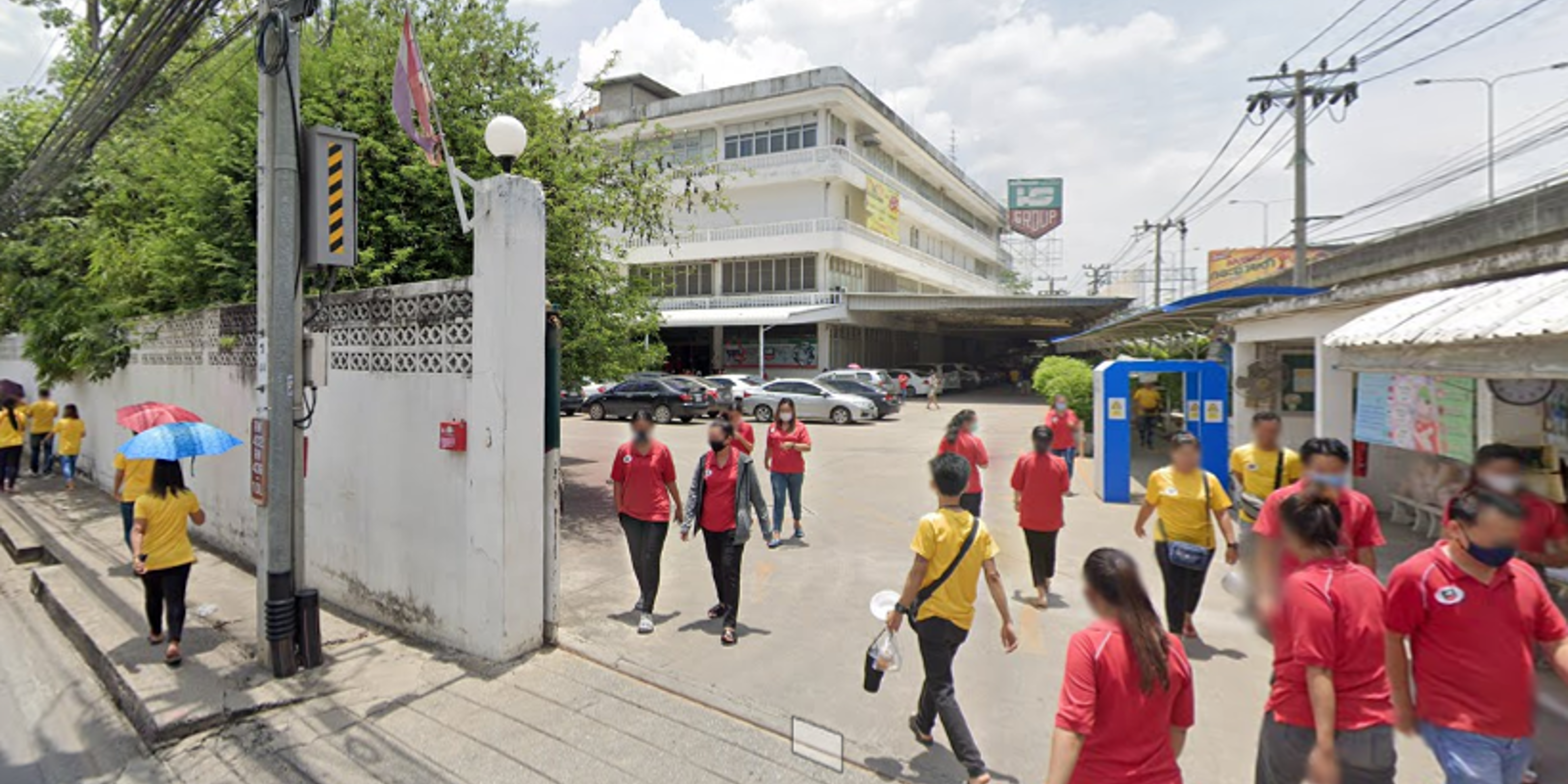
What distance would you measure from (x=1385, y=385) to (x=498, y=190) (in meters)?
7.85

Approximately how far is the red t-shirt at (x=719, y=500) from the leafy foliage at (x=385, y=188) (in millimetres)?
3487

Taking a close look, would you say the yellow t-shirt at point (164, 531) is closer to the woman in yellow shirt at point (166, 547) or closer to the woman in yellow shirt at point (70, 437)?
the woman in yellow shirt at point (166, 547)

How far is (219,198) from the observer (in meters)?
7.68

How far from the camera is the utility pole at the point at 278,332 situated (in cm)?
491

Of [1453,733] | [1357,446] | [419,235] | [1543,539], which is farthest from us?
[1357,446]

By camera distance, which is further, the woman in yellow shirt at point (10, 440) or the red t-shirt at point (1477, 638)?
the woman in yellow shirt at point (10, 440)

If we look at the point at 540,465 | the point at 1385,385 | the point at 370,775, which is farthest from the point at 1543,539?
the point at 370,775

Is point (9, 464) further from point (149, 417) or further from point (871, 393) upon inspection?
point (871, 393)

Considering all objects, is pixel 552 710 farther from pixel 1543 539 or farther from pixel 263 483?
pixel 1543 539

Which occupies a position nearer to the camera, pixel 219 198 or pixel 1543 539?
pixel 1543 539

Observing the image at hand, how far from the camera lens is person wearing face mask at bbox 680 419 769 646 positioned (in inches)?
221

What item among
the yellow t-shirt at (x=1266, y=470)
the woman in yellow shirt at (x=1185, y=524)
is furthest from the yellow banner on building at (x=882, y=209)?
the woman in yellow shirt at (x=1185, y=524)

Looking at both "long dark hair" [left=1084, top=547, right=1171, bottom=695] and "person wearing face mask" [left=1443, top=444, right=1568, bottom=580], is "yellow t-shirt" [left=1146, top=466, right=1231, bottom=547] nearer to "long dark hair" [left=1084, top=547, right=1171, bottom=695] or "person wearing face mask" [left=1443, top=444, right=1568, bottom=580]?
"person wearing face mask" [left=1443, top=444, right=1568, bottom=580]

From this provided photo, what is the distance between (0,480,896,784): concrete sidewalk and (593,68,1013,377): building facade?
85.4ft
